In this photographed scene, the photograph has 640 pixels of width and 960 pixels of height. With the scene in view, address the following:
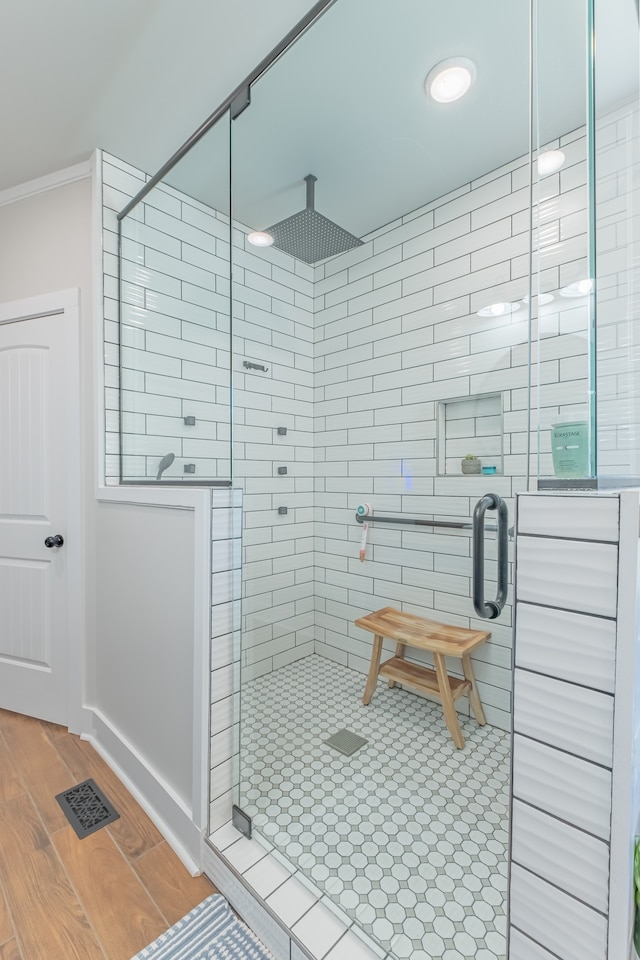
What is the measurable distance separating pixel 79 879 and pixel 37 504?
4.69 feet

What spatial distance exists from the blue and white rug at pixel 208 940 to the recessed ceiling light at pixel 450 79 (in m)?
2.46

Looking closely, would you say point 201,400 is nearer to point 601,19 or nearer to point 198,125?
point 198,125

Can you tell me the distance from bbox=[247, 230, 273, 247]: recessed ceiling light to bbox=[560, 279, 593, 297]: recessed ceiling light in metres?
1.24

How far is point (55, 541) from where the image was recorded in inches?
73.4

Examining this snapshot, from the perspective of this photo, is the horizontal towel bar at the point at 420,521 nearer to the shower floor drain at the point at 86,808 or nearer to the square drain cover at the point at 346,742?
the square drain cover at the point at 346,742

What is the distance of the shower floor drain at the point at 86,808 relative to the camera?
4.43ft

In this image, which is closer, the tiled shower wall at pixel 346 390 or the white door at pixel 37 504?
the tiled shower wall at pixel 346 390

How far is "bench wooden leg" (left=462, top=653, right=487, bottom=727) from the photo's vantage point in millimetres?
1645

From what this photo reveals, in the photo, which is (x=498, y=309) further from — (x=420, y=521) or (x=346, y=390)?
(x=420, y=521)

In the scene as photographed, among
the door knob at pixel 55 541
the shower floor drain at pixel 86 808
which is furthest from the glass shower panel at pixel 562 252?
the door knob at pixel 55 541

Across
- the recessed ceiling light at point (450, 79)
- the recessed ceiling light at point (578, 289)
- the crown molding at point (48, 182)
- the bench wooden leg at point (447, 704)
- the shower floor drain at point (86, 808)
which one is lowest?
the shower floor drain at point (86, 808)

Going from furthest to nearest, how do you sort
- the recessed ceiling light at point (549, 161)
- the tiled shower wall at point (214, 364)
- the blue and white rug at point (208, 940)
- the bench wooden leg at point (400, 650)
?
the bench wooden leg at point (400, 650)
the tiled shower wall at point (214, 364)
the blue and white rug at point (208, 940)
the recessed ceiling light at point (549, 161)

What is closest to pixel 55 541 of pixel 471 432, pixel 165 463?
pixel 165 463

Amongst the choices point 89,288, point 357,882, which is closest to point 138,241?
point 89,288
